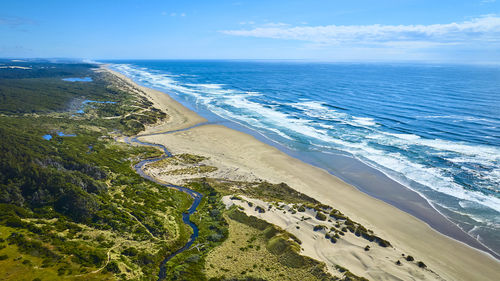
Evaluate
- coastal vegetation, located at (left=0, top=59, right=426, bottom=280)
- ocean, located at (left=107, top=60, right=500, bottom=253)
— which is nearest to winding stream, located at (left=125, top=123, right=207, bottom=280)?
coastal vegetation, located at (left=0, top=59, right=426, bottom=280)

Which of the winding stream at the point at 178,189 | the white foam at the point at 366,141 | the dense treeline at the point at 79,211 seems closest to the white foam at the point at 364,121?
the white foam at the point at 366,141

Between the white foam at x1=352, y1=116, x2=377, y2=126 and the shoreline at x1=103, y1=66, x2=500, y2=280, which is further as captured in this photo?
the white foam at x1=352, y1=116, x2=377, y2=126

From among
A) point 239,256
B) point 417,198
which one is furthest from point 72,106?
point 417,198

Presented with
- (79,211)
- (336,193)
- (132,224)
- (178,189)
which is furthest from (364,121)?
(79,211)

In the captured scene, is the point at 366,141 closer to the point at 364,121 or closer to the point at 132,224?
the point at 364,121

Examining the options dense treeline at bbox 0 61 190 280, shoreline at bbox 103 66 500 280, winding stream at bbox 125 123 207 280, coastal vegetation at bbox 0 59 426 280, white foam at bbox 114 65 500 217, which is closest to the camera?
dense treeline at bbox 0 61 190 280

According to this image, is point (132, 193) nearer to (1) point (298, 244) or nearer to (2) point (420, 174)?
(1) point (298, 244)

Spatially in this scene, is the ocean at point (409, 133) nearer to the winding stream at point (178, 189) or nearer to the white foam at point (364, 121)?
the white foam at point (364, 121)

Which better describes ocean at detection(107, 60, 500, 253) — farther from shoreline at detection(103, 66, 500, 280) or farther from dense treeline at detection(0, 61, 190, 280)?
dense treeline at detection(0, 61, 190, 280)
